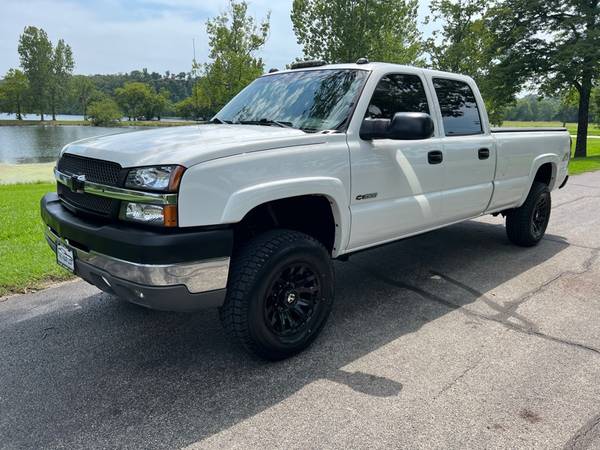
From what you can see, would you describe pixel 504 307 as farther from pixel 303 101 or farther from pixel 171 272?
pixel 171 272

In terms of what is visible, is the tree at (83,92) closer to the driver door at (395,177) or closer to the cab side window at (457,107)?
the cab side window at (457,107)

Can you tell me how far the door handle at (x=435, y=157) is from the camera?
3993mm

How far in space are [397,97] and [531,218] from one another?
2.84 meters

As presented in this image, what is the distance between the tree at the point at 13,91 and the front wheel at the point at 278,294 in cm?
11248

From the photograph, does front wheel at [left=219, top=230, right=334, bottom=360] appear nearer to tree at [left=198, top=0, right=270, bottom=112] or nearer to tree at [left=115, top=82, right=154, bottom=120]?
tree at [left=198, top=0, right=270, bottom=112]

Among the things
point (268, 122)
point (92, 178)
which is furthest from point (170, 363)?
point (268, 122)

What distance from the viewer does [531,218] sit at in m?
→ 5.69

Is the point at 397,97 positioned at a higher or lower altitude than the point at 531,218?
higher

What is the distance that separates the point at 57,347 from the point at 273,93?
2587mm

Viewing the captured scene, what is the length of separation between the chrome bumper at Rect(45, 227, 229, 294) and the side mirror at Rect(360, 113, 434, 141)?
1.46 m

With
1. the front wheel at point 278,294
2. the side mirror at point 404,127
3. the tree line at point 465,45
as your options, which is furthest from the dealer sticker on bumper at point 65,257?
the tree line at point 465,45

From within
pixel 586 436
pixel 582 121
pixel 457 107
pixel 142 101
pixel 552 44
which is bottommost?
pixel 586 436

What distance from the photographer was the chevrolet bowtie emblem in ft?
9.57

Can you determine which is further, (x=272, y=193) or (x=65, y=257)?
(x=65, y=257)
